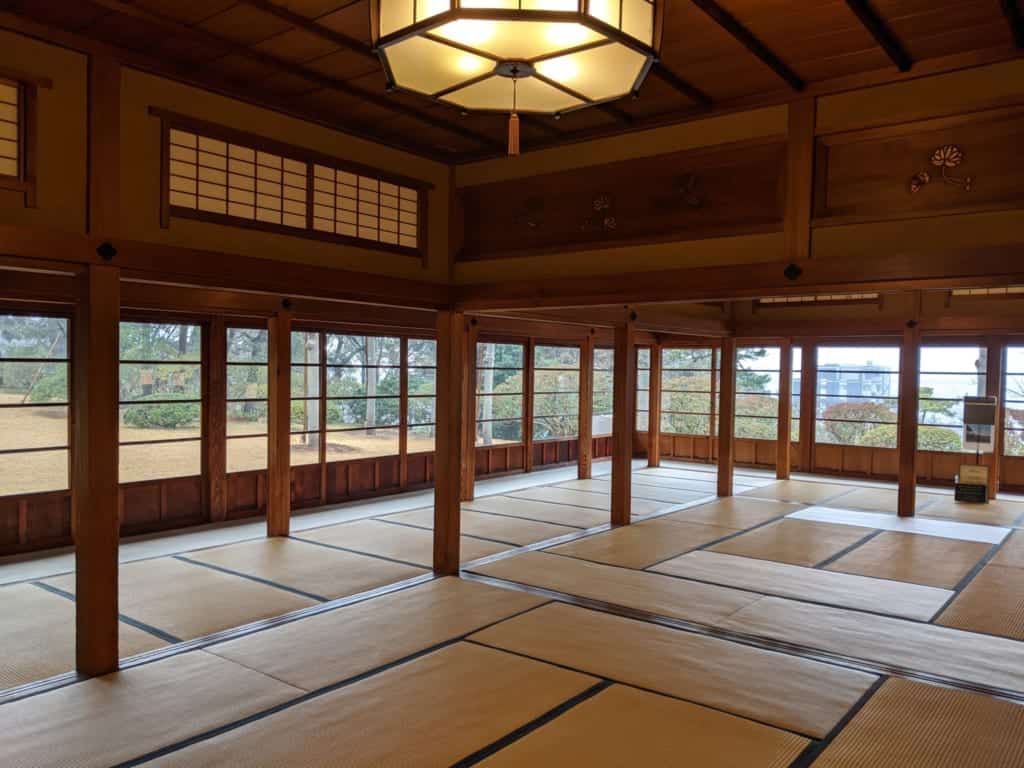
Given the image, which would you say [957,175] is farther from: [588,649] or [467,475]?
[467,475]

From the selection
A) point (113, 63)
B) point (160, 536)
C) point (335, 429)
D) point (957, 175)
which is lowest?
point (160, 536)

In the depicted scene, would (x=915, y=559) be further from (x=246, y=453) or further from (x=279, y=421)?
(x=246, y=453)

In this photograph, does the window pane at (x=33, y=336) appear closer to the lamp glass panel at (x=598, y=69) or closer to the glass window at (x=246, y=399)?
the glass window at (x=246, y=399)

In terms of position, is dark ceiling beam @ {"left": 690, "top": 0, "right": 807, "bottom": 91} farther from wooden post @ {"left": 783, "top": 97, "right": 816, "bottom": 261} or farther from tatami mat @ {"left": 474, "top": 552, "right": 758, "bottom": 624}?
tatami mat @ {"left": 474, "top": 552, "right": 758, "bottom": 624}

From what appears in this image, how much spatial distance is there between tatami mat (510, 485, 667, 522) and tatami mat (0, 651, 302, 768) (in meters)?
5.84

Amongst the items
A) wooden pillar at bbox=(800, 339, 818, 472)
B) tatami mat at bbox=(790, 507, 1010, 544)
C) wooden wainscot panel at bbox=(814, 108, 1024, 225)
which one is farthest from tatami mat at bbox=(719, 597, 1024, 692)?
wooden pillar at bbox=(800, 339, 818, 472)

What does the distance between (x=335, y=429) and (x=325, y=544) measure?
243cm

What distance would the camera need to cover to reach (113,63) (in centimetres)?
423

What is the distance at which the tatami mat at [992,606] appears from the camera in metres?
5.22

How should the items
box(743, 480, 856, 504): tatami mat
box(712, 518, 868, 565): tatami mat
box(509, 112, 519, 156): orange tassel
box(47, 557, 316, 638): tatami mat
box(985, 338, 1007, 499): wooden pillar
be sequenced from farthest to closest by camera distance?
box(985, 338, 1007, 499): wooden pillar, box(743, 480, 856, 504): tatami mat, box(712, 518, 868, 565): tatami mat, box(47, 557, 316, 638): tatami mat, box(509, 112, 519, 156): orange tassel

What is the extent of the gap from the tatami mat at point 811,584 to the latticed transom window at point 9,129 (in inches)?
208

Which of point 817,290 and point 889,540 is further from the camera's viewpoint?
point 889,540

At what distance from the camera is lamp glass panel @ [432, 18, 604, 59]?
2.42 m

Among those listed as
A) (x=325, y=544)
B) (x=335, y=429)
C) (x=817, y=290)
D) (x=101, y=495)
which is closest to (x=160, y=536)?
(x=325, y=544)
